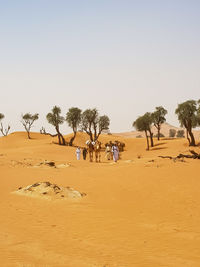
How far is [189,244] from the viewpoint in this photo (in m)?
5.63

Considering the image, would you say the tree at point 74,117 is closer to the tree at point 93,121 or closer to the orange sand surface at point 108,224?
the tree at point 93,121

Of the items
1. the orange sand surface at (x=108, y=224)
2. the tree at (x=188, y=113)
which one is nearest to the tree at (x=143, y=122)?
the tree at (x=188, y=113)

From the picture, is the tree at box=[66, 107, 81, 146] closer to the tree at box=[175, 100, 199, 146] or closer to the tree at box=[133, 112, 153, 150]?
the tree at box=[133, 112, 153, 150]

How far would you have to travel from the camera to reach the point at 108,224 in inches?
279

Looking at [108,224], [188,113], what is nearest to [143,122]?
[188,113]

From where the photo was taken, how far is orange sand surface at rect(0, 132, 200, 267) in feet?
→ 15.9

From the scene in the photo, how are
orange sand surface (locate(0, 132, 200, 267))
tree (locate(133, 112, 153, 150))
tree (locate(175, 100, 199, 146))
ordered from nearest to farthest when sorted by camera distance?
orange sand surface (locate(0, 132, 200, 267)), tree (locate(175, 100, 199, 146)), tree (locate(133, 112, 153, 150))

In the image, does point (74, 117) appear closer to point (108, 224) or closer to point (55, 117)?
point (55, 117)

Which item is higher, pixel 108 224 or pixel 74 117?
pixel 74 117

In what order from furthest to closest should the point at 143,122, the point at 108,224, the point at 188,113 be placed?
the point at 143,122 < the point at 188,113 < the point at 108,224

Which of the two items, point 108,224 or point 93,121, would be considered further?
point 93,121

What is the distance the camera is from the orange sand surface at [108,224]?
15.9 feet

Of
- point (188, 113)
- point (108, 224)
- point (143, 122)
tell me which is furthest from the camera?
point (143, 122)

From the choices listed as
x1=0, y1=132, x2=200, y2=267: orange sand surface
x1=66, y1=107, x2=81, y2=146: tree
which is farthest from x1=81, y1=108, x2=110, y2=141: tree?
x1=0, y1=132, x2=200, y2=267: orange sand surface
